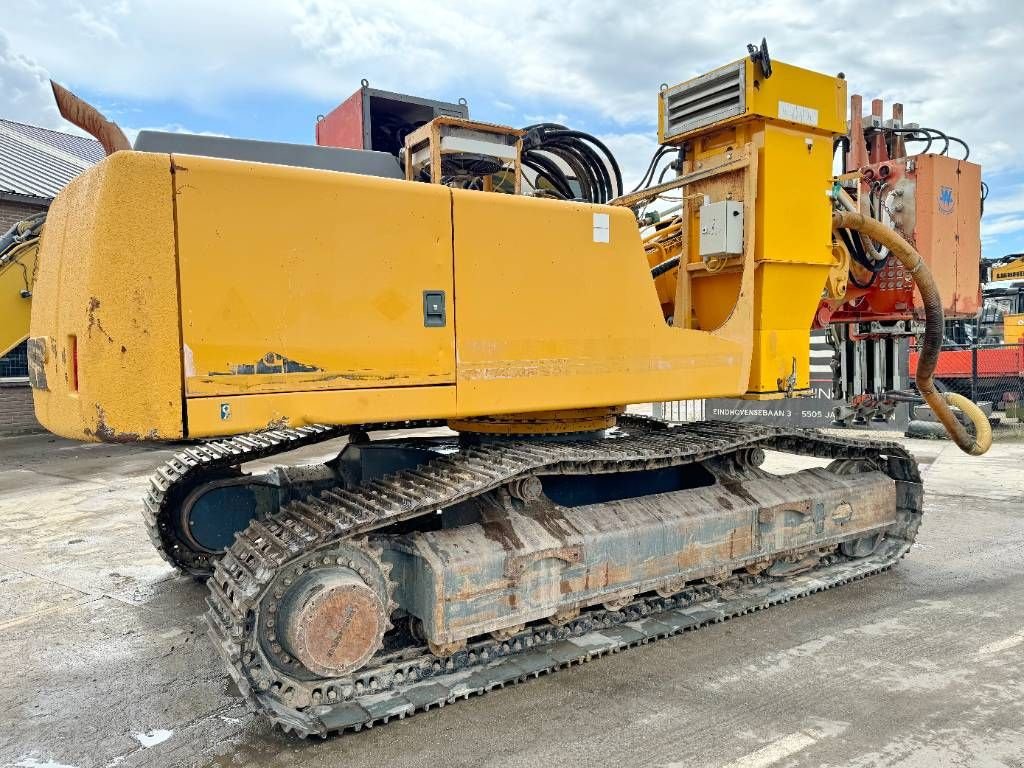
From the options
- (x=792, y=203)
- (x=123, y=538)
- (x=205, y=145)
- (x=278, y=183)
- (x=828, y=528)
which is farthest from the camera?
(x=123, y=538)

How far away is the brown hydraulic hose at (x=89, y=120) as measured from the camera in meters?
3.49

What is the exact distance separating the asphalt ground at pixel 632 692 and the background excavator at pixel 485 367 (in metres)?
0.19

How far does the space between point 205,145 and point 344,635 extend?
2.23 meters

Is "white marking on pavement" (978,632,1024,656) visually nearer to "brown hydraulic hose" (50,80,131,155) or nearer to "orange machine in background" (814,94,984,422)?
"orange machine in background" (814,94,984,422)

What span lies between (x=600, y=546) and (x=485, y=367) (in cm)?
111

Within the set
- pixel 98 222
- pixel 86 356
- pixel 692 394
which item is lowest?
pixel 692 394

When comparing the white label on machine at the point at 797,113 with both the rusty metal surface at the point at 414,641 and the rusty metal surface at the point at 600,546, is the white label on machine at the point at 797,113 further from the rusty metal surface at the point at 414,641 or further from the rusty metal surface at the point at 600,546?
the rusty metal surface at the point at 600,546

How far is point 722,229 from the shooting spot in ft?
14.9

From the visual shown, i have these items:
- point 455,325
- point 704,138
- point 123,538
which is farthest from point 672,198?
point 123,538

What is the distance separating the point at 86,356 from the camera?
117 inches

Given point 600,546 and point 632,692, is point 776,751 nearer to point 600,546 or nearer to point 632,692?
point 632,692

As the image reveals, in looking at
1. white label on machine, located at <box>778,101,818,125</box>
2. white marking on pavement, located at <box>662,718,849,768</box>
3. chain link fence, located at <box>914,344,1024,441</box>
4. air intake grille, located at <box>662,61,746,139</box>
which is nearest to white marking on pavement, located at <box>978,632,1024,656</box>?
white marking on pavement, located at <box>662,718,849,768</box>

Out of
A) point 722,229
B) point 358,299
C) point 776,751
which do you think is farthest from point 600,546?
point 722,229

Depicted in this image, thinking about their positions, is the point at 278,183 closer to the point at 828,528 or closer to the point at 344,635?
the point at 344,635
